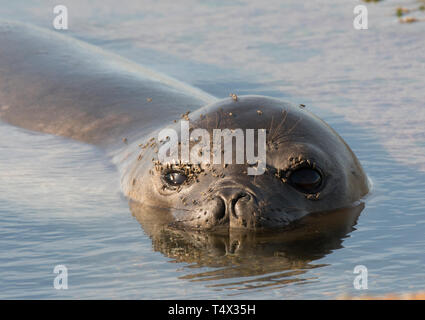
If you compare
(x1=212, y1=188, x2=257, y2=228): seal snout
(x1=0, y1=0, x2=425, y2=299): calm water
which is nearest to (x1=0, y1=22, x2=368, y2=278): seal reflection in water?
(x1=212, y1=188, x2=257, y2=228): seal snout

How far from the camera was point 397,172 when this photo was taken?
287 inches

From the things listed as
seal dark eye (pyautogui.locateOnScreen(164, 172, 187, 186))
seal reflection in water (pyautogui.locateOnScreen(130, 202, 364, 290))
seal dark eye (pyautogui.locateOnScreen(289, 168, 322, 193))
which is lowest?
seal reflection in water (pyautogui.locateOnScreen(130, 202, 364, 290))

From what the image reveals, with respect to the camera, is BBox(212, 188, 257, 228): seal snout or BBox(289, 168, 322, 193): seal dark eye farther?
BBox(289, 168, 322, 193): seal dark eye

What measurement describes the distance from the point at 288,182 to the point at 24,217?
1.94 m

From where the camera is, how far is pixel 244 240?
18.6 feet

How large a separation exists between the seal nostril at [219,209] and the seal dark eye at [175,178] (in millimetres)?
481

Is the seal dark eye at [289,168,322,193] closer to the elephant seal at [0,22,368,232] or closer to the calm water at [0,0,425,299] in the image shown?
the elephant seal at [0,22,368,232]

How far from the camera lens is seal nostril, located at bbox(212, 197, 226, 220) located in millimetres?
5762

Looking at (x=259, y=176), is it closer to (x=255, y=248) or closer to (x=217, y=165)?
(x=217, y=165)

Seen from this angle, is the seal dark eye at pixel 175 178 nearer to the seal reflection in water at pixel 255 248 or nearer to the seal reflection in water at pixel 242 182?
the seal reflection in water at pixel 242 182

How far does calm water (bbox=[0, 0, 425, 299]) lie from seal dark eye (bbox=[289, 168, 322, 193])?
42 centimetres

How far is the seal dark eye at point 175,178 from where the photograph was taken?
620 cm

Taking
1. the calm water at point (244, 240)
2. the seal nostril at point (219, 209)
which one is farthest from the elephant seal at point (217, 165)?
the calm water at point (244, 240)
